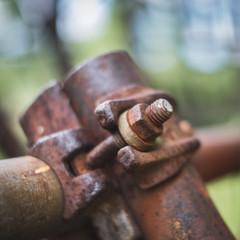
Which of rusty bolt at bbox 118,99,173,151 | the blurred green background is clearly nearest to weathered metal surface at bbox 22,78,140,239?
rusty bolt at bbox 118,99,173,151

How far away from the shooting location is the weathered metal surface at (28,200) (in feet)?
1.67

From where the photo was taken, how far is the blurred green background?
5.71 m

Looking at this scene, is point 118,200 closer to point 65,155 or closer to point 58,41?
point 65,155

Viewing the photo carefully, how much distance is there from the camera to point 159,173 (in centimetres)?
66

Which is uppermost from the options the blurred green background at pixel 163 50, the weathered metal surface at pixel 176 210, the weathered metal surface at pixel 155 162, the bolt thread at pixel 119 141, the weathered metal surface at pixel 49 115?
the blurred green background at pixel 163 50

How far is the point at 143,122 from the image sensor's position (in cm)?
61

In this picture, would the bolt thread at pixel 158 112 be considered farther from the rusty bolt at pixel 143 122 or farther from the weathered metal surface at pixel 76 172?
the weathered metal surface at pixel 76 172

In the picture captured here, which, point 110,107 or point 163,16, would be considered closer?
point 110,107

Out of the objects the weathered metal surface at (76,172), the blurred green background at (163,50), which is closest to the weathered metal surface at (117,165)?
the weathered metal surface at (76,172)

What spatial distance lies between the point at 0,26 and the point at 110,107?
20.0 ft

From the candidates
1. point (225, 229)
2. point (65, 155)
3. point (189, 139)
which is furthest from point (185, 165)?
point (65, 155)

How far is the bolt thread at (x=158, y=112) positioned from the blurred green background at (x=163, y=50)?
4.48 metres

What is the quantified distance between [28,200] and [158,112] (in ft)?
1.11

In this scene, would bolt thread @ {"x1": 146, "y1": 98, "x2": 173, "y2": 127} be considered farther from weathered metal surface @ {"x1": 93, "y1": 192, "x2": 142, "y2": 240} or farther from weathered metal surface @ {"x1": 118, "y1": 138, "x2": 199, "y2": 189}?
weathered metal surface @ {"x1": 93, "y1": 192, "x2": 142, "y2": 240}
